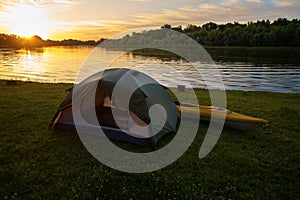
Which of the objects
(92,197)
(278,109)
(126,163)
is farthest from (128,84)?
(278,109)

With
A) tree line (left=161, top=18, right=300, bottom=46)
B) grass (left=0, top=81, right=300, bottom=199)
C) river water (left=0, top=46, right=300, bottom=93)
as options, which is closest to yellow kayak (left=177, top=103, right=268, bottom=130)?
grass (left=0, top=81, right=300, bottom=199)

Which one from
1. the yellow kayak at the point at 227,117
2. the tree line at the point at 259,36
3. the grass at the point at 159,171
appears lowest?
the grass at the point at 159,171

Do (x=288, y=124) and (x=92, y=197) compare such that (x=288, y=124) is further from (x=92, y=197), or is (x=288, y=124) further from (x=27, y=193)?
(x=27, y=193)

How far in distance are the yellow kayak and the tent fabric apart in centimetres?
92

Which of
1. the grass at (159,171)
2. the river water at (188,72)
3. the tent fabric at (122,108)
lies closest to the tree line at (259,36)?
the river water at (188,72)

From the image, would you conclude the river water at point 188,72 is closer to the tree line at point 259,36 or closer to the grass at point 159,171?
the tree line at point 259,36

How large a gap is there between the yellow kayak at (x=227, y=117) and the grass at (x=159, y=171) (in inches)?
15.2

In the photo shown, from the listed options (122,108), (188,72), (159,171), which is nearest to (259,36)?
(188,72)

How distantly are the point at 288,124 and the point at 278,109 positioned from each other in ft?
8.84

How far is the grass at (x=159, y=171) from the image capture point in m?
5.05

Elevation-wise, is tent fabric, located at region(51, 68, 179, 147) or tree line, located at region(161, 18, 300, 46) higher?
tree line, located at region(161, 18, 300, 46)

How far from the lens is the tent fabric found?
24.4 ft

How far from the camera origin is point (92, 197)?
484cm

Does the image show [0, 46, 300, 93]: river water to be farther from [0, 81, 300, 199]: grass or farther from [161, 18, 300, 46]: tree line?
[0, 81, 300, 199]: grass
